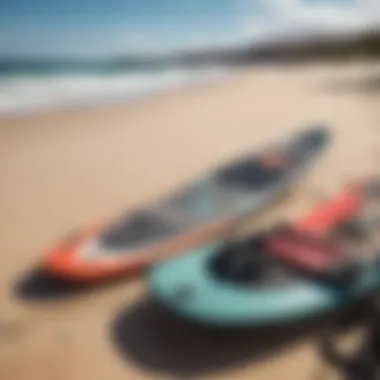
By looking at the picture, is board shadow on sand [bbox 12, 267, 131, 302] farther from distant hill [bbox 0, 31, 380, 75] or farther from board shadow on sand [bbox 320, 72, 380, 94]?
board shadow on sand [bbox 320, 72, 380, 94]

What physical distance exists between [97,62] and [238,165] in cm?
22

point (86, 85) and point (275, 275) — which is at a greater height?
point (86, 85)

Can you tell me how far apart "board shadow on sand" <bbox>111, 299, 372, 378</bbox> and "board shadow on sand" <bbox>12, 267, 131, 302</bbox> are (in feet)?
0.15

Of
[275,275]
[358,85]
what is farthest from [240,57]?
[275,275]

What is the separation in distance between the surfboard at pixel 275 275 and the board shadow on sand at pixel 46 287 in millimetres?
68

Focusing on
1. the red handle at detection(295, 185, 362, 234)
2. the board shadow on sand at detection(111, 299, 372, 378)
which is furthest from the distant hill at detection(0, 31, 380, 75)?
the board shadow on sand at detection(111, 299, 372, 378)

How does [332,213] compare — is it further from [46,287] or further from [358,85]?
[46,287]

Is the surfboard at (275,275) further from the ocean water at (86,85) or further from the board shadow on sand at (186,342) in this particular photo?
the ocean water at (86,85)

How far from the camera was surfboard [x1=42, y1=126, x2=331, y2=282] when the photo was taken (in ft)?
2.81

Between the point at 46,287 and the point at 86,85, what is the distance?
0.85 feet

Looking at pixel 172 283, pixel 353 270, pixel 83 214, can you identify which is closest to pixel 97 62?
pixel 83 214

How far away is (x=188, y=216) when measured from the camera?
91cm

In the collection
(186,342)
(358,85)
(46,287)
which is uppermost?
(358,85)

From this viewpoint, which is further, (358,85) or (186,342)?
(358,85)
